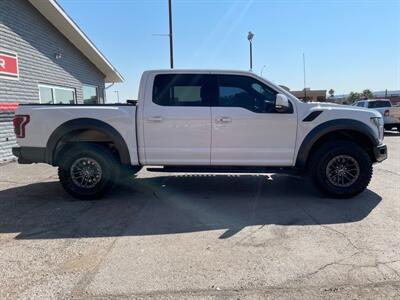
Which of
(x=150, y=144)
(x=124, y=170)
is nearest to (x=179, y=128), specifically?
(x=150, y=144)

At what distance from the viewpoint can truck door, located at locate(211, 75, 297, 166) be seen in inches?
225

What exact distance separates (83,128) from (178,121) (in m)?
1.56

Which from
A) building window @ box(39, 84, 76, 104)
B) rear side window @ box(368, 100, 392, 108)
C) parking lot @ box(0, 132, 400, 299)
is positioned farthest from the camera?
rear side window @ box(368, 100, 392, 108)

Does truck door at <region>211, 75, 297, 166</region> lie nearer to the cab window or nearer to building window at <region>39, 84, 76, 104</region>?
the cab window

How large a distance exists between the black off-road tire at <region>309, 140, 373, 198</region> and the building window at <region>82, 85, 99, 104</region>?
1265 centimetres

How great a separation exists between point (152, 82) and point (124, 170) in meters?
1.62

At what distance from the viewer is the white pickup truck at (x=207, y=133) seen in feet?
18.7

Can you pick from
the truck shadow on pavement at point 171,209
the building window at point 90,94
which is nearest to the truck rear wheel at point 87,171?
the truck shadow on pavement at point 171,209

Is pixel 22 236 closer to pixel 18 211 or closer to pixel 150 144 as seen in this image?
pixel 18 211

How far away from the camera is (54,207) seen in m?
5.63

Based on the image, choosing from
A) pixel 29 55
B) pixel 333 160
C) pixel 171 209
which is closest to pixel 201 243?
pixel 171 209

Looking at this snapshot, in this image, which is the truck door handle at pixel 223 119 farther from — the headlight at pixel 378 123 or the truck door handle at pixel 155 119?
the headlight at pixel 378 123

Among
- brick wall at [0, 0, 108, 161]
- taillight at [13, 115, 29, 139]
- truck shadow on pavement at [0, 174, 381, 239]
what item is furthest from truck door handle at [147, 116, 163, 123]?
brick wall at [0, 0, 108, 161]

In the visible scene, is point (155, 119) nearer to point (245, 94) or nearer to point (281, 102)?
point (245, 94)
